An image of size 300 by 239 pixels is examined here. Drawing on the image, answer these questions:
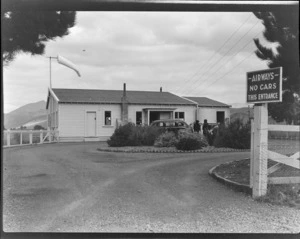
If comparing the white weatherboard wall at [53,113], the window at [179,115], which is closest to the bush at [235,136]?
the window at [179,115]

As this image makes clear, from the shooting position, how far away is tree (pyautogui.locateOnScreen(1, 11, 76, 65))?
6.82 m

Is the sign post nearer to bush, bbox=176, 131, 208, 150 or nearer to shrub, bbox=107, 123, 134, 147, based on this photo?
bush, bbox=176, 131, 208, 150

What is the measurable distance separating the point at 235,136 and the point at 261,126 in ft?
26.8

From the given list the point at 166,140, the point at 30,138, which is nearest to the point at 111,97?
the point at 166,140

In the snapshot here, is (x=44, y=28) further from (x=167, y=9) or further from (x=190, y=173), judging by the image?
(x=190, y=173)

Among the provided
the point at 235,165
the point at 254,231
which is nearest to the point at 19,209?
the point at 254,231

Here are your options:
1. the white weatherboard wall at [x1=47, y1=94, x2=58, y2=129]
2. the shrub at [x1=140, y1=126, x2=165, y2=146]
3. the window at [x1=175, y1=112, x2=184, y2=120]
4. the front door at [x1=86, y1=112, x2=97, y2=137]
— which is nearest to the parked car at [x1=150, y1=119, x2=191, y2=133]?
the shrub at [x1=140, y1=126, x2=165, y2=146]

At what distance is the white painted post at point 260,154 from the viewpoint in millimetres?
7457

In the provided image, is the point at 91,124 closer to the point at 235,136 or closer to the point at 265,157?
the point at 235,136

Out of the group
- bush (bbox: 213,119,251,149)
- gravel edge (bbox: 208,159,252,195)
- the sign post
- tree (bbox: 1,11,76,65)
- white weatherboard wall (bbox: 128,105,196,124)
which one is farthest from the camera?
white weatherboard wall (bbox: 128,105,196,124)

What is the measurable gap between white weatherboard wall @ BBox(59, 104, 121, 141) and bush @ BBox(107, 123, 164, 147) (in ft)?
1.24

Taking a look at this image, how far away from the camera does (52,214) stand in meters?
6.41

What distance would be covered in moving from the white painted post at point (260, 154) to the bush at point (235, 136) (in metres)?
6.83

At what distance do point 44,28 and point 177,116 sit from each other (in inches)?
660
